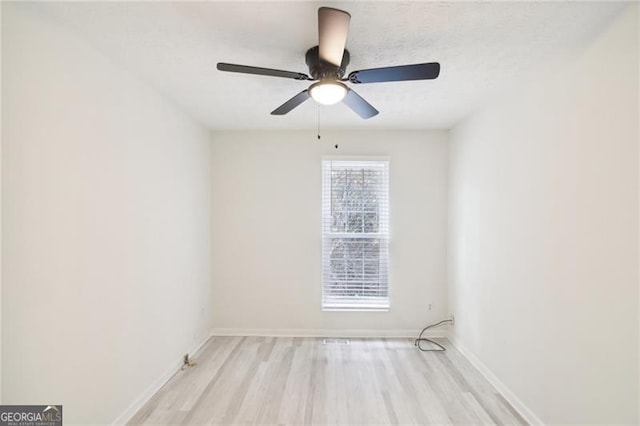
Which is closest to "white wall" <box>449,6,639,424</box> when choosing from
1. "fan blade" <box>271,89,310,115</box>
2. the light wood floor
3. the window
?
the light wood floor

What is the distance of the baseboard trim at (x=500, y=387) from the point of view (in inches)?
84.8

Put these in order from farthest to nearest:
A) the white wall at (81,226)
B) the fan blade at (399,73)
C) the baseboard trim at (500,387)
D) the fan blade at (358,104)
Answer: the baseboard trim at (500,387) < the fan blade at (358,104) < the fan blade at (399,73) < the white wall at (81,226)

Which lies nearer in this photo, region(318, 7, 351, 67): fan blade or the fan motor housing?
region(318, 7, 351, 67): fan blade

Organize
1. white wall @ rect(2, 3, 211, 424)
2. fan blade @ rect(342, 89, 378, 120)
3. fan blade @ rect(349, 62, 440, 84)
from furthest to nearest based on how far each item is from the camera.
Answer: fan blade @ rect(342, 89, 378, 120) < fan blade @ rect(349, 62, 440, 84) < white wall @ rect(2, 3, 211, 424)

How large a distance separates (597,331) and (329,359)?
226 centimetres

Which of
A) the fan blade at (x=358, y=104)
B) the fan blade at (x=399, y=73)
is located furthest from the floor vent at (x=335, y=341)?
the fan blade at (x=399, y=73)

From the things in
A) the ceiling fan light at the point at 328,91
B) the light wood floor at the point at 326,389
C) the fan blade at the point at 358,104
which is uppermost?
the fan blade at the point at 358,104

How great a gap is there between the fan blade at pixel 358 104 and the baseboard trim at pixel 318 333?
8.78 ft

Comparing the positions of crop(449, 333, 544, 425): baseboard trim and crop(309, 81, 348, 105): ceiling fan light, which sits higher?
crop(309, 81, 348, 105): ceiling fan light

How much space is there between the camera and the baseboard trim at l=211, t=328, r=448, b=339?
370 cm

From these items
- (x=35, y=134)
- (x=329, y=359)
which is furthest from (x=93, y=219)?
(x=329, y=359)

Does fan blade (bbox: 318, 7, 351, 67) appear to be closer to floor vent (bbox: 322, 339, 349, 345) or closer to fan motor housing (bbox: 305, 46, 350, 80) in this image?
fan motor housing (bbox: 305, 46, 350, 80)

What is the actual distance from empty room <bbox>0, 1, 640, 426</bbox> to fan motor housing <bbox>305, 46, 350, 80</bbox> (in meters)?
0.05

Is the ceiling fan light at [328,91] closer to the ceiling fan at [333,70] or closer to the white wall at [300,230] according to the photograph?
the ceiling fan at [333,70]
